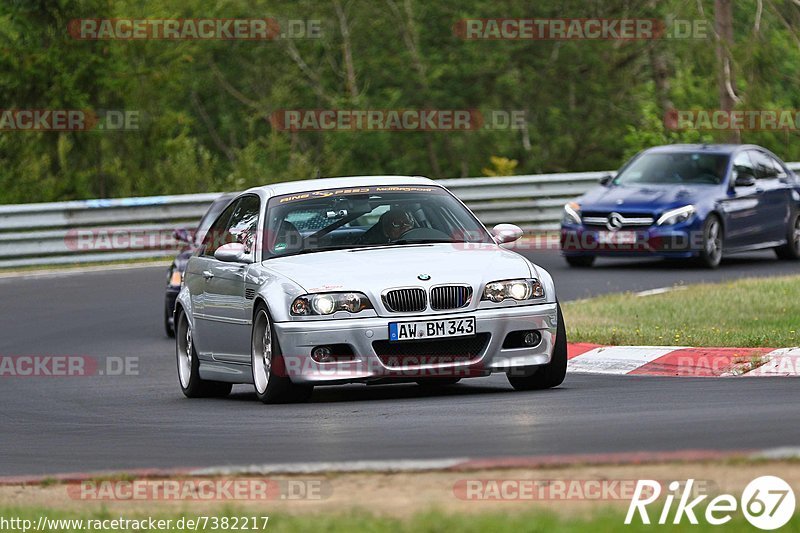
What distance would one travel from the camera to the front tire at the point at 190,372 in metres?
13.3

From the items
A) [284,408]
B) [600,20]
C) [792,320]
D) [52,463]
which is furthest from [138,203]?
[600,20]

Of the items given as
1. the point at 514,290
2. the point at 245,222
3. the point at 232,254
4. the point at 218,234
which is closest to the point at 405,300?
the point at 514,290

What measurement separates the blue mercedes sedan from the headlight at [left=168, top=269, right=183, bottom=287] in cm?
666

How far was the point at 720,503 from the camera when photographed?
21.7 feet

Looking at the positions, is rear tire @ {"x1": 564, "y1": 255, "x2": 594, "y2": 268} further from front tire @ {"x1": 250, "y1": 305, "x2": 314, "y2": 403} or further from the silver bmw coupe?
front tire @ {"x1": 250, "y1": 305, "x2": 314, "y2": 403}

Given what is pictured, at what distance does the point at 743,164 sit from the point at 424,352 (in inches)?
529

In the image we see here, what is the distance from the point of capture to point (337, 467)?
7.96 meters

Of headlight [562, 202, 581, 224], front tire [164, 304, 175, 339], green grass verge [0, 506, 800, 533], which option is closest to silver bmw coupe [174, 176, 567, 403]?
green grass verge [0, 506, 800, 533]

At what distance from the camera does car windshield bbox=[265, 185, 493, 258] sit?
1229 cm

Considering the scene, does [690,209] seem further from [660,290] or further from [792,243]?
[660,290]

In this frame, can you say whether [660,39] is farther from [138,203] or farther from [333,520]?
[333,520]

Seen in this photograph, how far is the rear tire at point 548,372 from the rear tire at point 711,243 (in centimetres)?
1085

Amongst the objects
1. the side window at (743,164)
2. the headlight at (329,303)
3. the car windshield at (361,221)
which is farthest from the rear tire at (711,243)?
the headlight at (329,303)

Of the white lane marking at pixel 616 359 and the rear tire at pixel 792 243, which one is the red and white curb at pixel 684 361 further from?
the rear tire at pixel 792 243
